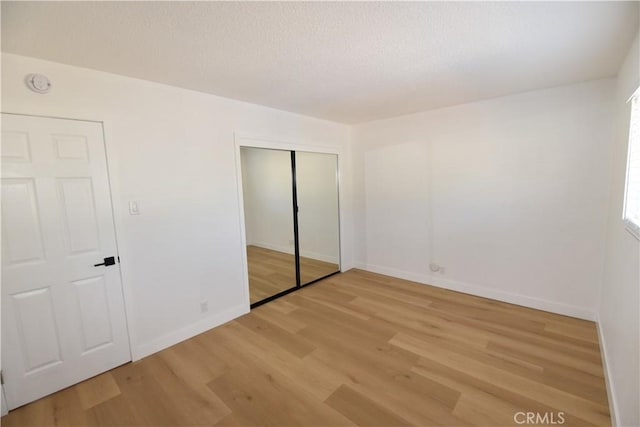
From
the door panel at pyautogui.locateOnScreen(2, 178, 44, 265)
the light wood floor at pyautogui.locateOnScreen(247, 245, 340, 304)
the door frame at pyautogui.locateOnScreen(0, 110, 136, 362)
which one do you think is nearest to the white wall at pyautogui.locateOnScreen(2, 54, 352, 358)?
the door frame at pyautogui.locateOnScreen(0, 110, 136, 362)

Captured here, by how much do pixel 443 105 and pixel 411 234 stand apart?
71.1 inches

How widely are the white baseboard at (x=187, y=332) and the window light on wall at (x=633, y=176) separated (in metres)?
3.34

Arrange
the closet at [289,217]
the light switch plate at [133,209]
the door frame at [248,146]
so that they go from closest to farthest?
the light switch plate at [133,209] < the door frame at [248,146] < the closet at [289,217]

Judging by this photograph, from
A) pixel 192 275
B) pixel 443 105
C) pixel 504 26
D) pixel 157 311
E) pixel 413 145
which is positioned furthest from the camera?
pixel 413 145

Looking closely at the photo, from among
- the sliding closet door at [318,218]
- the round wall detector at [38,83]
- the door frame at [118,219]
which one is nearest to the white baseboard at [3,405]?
the door frame at [118,219]

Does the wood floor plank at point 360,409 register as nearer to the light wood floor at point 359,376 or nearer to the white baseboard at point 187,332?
the light wood floor at point 359,376

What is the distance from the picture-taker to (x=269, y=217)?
4.79m

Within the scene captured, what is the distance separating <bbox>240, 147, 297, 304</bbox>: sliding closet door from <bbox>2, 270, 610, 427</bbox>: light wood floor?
48.4 inches

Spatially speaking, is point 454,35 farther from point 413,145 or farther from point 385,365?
point 385,365

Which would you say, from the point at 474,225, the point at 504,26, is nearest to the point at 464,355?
the point at 474,225

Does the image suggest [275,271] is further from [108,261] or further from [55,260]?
[55,260]

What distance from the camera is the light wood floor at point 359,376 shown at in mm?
1827

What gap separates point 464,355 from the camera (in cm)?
237

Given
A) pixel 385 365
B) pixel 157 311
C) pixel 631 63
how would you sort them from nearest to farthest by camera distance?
1. pixel 631 63
2. pixel 385 365
3. pixel 157 311
